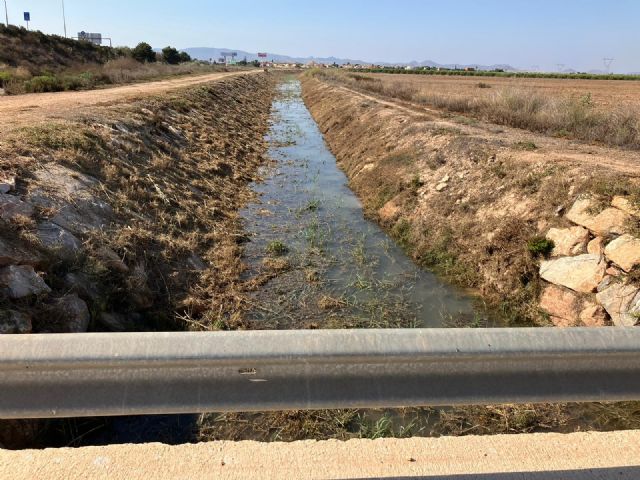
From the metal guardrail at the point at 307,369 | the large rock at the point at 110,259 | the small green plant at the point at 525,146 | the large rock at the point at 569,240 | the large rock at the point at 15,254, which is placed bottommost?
the large rock at the point at 110,259

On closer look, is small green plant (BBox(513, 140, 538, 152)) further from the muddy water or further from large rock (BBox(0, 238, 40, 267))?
large rock (BBox(0, 238, 40, 267))

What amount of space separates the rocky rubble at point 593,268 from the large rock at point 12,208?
821cm

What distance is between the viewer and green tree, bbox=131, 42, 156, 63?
65.9 meters

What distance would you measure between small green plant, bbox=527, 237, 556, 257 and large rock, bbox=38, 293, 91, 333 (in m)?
7.30

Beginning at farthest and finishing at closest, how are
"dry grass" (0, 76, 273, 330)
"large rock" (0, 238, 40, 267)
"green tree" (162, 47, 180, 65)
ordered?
"green tree" (162, 47, 180, 65) < "dry grass" (0, 76, 273, 330) < "large rock" (0, 238, 40, 267)

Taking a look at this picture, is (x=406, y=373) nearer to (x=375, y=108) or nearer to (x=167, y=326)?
(x=167, y=326)

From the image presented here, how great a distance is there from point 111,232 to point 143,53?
226 ft

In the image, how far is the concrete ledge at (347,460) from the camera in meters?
2.65

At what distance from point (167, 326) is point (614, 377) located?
6278 mm

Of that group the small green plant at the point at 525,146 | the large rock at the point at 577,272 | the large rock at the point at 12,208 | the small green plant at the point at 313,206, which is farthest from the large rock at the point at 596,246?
the large rock at the point at 12,208

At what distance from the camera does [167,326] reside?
24.0 feet

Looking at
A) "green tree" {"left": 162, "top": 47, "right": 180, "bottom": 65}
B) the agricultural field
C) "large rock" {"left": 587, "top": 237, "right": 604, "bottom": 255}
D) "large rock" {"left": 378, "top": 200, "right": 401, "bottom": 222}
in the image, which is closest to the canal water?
"large rock" {"left": 378, "top": 200, "right": 401, "bottom": 222}

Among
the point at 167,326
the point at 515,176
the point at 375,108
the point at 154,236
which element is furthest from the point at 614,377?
the point at 375,108

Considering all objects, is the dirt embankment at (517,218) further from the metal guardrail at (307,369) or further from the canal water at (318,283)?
the metal guardrail at (307,369)
